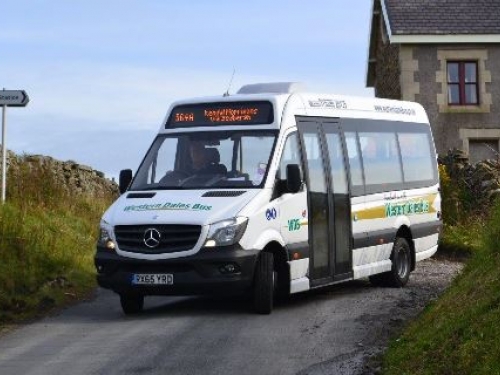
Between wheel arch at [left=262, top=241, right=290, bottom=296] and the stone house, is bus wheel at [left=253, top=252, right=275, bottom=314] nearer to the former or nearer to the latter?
wheel arch at [left=262, top=241, right=290, bottom=296]

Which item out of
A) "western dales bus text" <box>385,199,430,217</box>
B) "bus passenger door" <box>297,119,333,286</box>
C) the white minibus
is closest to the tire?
the white minibus

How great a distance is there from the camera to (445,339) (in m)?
8.23

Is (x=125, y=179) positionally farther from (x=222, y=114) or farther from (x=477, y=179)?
(x=477, y=179)

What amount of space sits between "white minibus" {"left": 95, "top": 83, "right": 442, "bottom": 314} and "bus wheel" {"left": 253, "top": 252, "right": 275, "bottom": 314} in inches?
0.6

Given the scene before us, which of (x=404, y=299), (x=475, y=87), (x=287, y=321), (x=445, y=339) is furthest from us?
(x=475, y=87)

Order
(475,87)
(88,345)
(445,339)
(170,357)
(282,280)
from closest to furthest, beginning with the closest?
(445,339) → (170,357) → (88,345) → (282,280) → (475,87)

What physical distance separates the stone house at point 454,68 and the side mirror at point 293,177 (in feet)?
63.2

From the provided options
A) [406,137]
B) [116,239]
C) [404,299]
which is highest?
[406,137]

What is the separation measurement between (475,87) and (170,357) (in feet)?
77.8

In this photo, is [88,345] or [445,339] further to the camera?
[88,345]

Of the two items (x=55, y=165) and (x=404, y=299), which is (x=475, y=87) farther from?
(x=404, y=299)

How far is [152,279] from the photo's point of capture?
38.1ft

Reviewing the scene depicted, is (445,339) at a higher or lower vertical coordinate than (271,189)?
lower

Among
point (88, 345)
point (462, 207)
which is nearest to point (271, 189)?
point (88, 345)
